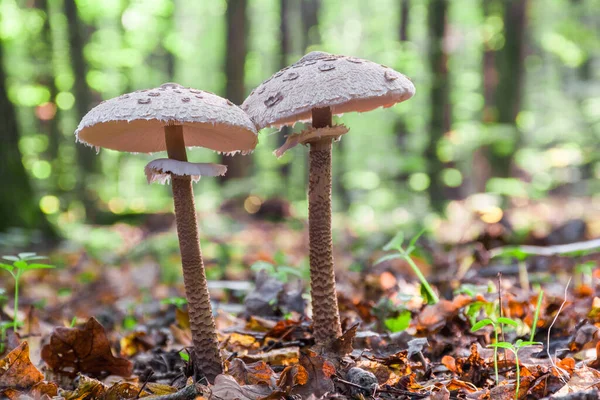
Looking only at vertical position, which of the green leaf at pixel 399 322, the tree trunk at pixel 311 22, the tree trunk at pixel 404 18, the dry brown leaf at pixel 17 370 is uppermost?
the tree trunk at pixel 311 22

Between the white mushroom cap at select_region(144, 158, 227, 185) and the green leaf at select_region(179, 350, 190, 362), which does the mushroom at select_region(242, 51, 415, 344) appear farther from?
the green leaf at select_region(179, 350, 190, 362)

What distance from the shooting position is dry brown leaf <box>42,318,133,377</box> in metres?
2.80

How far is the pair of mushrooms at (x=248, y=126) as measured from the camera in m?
2.32

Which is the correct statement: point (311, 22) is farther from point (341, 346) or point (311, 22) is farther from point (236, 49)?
point (341, 346)

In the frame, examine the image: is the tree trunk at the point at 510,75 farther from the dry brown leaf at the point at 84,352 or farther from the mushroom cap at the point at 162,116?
the dry brown leaf at the point at 84,352

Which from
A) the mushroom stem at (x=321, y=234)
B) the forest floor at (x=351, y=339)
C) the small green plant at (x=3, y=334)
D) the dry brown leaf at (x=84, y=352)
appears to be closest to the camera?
the forest floor at (x=351, y=339)

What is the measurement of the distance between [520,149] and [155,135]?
1192 cm

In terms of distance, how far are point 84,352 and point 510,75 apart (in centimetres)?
1081

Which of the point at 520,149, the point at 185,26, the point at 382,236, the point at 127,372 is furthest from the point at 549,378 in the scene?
the point at 185,26

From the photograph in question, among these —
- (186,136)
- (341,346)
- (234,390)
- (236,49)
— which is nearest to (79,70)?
(236,49)

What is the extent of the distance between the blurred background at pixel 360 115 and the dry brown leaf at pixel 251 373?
5.08 ft

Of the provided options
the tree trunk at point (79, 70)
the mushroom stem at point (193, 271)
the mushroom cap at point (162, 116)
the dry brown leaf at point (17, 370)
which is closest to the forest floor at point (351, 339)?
the dry brown leaf at point (17, 370)

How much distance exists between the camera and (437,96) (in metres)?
11.4

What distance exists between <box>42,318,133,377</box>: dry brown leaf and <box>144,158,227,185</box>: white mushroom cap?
95 centimetres
